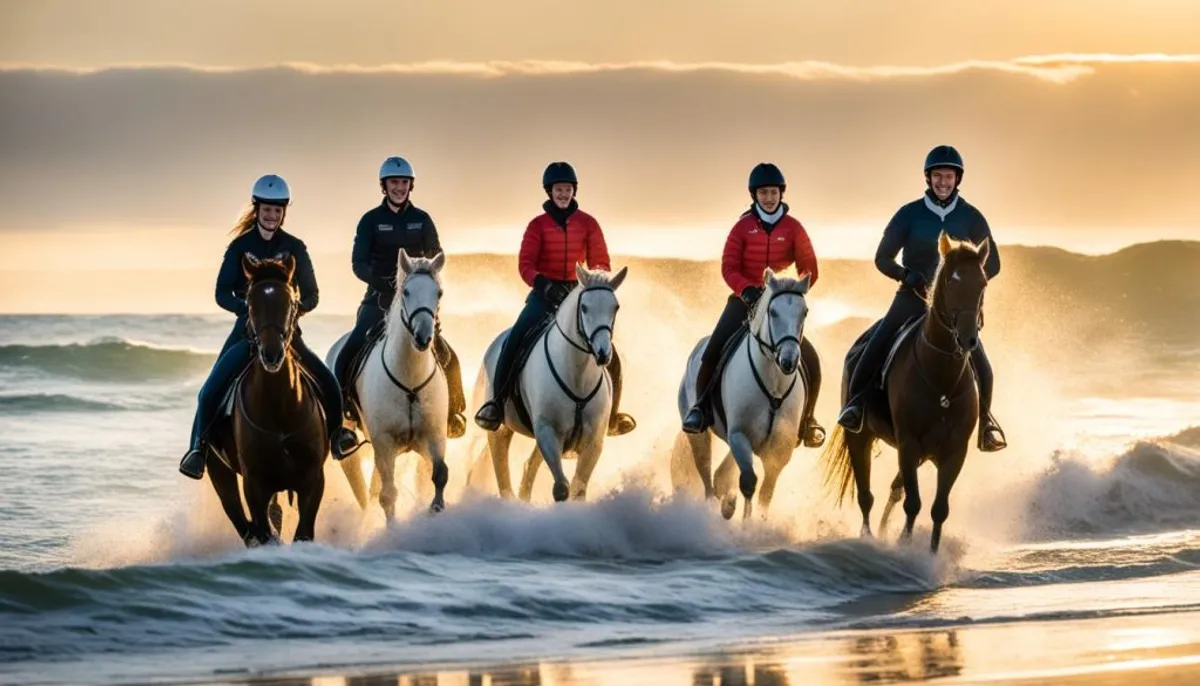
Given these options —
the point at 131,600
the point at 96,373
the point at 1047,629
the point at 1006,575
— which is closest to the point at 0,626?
the point at 131,600

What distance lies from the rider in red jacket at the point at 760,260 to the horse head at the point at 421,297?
2.85 metres

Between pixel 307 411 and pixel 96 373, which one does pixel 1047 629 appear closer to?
pixel 307 411

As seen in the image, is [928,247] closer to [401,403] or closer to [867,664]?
[401,403]

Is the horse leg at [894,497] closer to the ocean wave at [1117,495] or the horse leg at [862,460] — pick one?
the horse leg at [862,460]

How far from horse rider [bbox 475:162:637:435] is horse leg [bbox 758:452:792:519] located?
1492mm

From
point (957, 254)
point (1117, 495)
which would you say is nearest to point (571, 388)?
point (957, 254)

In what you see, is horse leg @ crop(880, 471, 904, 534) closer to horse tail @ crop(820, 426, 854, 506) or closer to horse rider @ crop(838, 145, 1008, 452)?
horse tail @ crop(820, 426, 854, 506)

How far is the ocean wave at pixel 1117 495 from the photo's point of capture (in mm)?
24062

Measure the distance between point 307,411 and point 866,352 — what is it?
4.79 metres

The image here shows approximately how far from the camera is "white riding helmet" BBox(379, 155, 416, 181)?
64.6ft

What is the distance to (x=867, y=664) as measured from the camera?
42.2ft

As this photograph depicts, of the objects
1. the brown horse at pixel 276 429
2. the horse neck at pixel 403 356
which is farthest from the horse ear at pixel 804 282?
the brown horse at pixel 276 429

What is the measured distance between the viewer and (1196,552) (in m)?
20.0

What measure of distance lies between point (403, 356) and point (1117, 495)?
966cm
